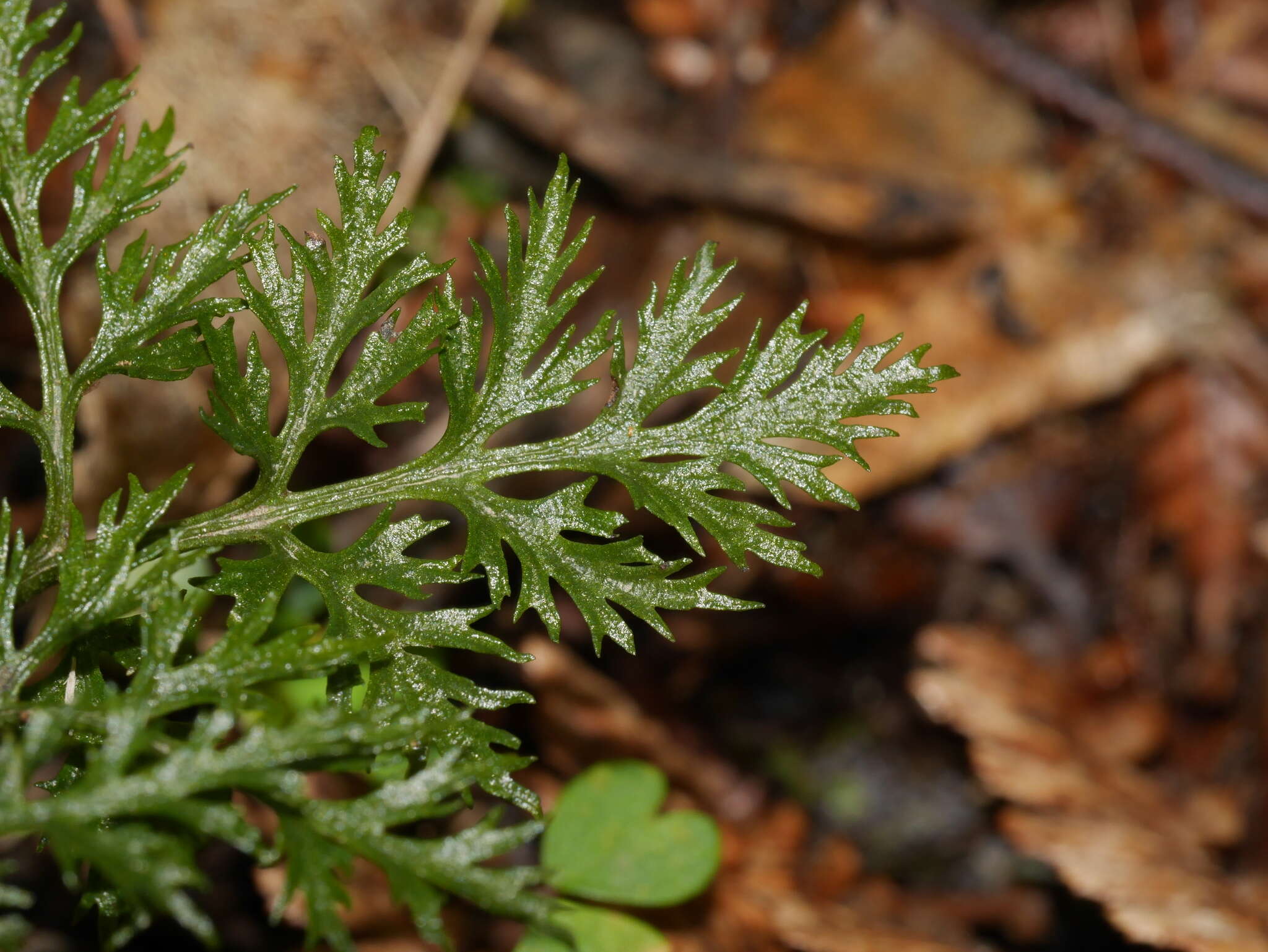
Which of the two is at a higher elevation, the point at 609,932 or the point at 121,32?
the point at 121,32

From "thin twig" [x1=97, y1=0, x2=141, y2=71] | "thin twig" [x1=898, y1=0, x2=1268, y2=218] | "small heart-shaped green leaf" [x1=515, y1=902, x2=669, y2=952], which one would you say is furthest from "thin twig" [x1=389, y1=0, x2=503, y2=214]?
"small heart-shaped green leaf" [x1=515, y1=902, x2=669, y2=952]

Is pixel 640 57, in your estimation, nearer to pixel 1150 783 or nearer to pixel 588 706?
pixel 588 706

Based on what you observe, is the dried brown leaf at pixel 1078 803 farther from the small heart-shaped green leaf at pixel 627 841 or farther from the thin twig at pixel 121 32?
the thin twig at pixel 121 32

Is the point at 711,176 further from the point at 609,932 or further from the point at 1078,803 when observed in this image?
the point at 609,932

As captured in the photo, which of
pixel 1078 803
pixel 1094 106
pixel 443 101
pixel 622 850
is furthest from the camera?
pixel 1094 106

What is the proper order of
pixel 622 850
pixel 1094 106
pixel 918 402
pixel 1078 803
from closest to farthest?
pixel 622 850 → pixel 1078 803 → pixel 918 402 → pixel 1094 106

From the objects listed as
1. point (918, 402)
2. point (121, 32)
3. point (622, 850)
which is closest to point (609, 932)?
point (622, 850)
